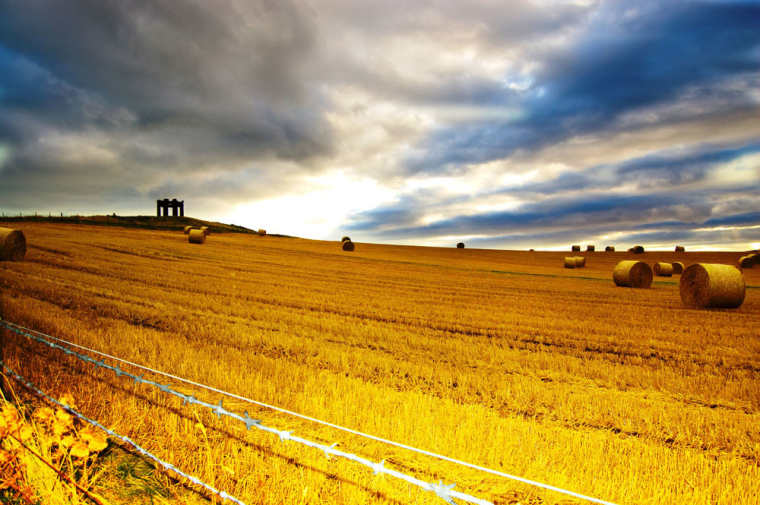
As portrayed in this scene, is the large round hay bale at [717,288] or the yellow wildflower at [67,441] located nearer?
the yellow wildflower at [67,441]

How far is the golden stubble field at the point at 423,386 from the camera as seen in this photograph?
3.68 meters

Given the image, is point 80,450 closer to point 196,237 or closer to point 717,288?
point 717,288

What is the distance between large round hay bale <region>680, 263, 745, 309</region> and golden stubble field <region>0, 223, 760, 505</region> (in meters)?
1.66

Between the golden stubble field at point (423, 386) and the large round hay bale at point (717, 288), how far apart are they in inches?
65.3

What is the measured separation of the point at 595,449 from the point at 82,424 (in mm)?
5487

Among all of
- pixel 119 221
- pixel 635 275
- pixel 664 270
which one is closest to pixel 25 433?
pixel 635 275

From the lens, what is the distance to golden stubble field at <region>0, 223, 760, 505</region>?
368 centimetres

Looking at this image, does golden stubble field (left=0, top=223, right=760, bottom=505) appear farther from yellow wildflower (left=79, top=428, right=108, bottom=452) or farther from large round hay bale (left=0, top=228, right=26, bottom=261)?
large round hay bale (left=0, top=228, right=26, bottom=261)

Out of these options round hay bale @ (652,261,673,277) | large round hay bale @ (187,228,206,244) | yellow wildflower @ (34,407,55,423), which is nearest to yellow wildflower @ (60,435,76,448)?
yellow wildflower @ (34,407,55,423)

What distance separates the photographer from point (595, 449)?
14.1 feet

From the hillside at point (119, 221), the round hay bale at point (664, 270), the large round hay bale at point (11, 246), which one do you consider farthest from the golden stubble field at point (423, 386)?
the hillside at point (119, 221)

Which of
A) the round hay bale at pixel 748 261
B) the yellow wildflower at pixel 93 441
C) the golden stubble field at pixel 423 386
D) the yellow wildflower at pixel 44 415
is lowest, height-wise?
the golden stubble field at pixel 423 386

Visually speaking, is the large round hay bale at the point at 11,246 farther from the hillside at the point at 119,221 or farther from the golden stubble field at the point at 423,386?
the hillside at the point at 119,221

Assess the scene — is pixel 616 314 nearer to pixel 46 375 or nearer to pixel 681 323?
pixel 681 323
